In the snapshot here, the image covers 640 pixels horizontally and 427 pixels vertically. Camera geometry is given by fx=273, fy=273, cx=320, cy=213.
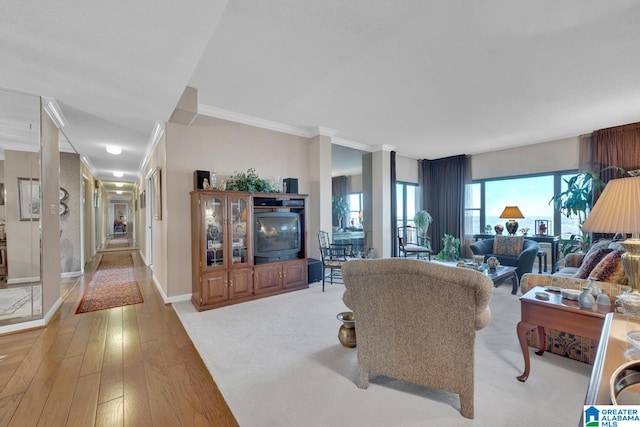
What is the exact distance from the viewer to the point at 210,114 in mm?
3986

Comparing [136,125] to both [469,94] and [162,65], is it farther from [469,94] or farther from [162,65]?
[469,94]

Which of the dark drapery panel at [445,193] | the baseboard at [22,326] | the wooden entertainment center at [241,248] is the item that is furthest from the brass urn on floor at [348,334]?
the dark drapery panel at [445,193]

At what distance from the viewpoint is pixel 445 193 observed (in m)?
7.55

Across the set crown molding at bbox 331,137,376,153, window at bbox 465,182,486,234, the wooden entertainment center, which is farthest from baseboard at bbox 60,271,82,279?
window at bbox 465,182,486,234

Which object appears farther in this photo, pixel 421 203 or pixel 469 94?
pixel 421 203

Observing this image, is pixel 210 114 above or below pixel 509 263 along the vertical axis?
above

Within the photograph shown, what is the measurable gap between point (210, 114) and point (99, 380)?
3319 millimetres

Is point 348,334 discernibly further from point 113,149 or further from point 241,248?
point 113,149

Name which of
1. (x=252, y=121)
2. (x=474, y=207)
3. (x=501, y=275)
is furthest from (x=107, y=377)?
(x=474, y=207)

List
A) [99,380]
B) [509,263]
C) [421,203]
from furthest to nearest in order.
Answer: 1. [421,203]
2. [509,263]
3. [99,380]

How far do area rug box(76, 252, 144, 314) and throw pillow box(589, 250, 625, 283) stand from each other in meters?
5.16

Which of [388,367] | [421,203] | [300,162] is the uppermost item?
[300,162]

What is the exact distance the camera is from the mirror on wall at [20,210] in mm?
2967

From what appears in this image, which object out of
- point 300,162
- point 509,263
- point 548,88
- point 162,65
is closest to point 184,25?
point 162,65
